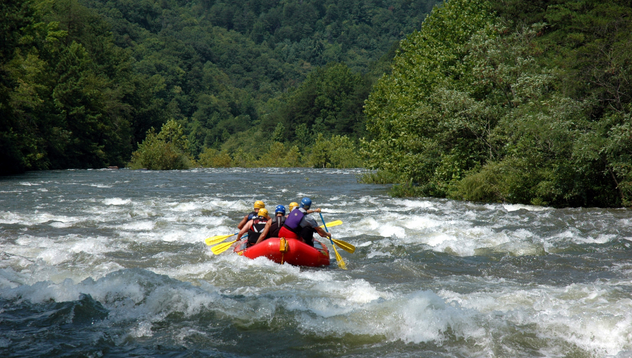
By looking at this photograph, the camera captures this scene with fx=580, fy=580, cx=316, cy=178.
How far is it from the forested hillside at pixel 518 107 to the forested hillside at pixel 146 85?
2363 centimetres

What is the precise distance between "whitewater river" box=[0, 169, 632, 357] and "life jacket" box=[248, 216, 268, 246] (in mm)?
517

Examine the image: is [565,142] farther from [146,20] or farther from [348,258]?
[146,20]

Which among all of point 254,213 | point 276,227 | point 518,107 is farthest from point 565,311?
point 518,107

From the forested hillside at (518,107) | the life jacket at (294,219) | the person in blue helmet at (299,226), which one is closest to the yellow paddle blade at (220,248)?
the person in blue helmet at (299,226)

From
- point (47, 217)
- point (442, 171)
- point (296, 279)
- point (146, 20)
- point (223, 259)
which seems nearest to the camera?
point (296, 279)

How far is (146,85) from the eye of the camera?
6894 centimetres

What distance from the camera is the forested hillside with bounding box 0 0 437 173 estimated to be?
39719 mm

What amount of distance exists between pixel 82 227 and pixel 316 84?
289 feet

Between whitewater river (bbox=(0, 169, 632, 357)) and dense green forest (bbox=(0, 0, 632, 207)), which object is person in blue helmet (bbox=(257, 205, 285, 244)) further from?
dense green forest (bbox=(0, 0, 632, 207))

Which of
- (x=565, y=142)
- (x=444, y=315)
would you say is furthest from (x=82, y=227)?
(x=565, y=142)

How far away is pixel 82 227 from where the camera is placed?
1428 cm

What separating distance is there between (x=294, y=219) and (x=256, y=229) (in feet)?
2.93

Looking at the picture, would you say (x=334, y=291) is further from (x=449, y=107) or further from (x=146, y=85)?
(x=146, y=85)

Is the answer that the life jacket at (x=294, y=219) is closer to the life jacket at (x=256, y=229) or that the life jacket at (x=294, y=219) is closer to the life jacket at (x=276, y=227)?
the life jacket at (x=276, y=227)
